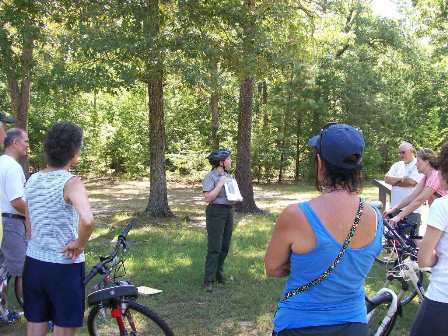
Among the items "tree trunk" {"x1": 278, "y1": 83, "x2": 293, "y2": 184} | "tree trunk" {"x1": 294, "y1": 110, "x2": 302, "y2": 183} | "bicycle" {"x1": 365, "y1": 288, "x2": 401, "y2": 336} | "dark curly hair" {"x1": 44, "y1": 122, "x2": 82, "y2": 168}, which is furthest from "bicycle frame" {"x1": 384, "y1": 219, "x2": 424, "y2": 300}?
"tree trunk" {"x1": 294, "y1": 110, "x2": 302, "y2": 183}

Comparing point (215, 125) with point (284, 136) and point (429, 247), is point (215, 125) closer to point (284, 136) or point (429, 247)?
point (284, 136)

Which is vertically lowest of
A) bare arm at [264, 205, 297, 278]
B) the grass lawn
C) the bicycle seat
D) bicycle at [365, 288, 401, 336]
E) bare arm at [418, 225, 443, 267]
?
the grass lawn

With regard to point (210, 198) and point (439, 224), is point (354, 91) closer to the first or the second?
point (210, 198)

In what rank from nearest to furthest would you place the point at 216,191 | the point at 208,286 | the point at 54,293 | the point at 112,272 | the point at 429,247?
the point at 429,247, the point at 54,293, the point at 112,272, the point at 216,191, the point at 208,286

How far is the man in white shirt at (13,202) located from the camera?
493cm

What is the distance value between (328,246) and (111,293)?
2.09m

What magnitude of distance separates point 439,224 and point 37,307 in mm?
2487

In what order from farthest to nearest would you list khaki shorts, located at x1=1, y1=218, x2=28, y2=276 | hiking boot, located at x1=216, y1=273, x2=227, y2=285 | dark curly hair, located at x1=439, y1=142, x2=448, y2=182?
hiking boot, located at x1=216, y1=273, x2=227, y2=285 < khaki shorts, located at x1=1, y1=218, x2=28, y2=276 < dark curly hair, located at x1=439, y1=142, x2=448, y2=182

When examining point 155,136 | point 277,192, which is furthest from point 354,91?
point 155,136

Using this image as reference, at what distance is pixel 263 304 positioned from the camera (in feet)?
20.1

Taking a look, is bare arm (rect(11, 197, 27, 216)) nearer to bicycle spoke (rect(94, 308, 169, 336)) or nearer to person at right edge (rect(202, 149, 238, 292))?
bicycle spoke (rect(94, 308, 169, 336))

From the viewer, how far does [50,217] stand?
132 inches

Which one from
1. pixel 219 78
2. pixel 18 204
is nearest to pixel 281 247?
pixel 18 204

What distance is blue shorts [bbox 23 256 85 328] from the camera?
3305mm
